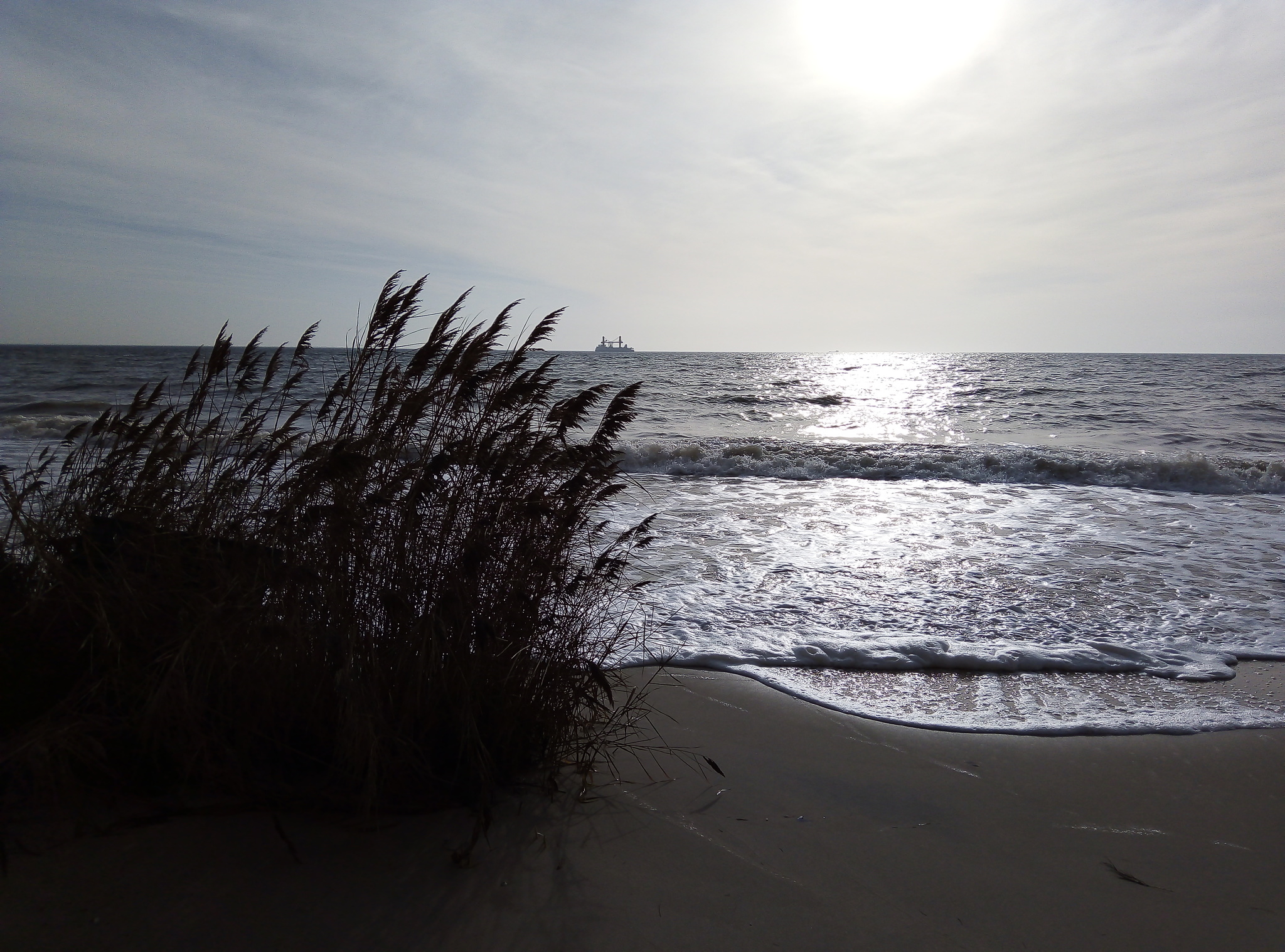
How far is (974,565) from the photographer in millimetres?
6672

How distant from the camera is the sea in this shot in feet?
13.6

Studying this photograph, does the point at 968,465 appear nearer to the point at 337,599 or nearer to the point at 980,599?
the point at 980,599

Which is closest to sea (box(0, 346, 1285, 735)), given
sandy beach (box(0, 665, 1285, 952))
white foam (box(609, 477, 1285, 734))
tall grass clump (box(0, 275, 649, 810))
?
white foam (box(609, 477, 1285, 734))

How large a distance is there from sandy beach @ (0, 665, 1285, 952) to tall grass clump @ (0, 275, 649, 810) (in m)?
0.20

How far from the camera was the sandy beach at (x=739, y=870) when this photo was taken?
1979mm

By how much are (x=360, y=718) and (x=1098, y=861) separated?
2627 millimetres

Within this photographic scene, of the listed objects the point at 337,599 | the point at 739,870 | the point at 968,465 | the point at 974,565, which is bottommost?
the point at 739,870

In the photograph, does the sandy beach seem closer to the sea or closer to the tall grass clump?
the tall grass clump

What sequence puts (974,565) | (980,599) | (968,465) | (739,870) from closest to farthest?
(739,870) < (980,599) < (974,565) < (968,465)

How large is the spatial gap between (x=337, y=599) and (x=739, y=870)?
1630 mm

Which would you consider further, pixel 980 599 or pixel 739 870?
pixel 980 599

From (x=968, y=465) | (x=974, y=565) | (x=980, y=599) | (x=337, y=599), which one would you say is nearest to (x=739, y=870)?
(x=337, y=599)

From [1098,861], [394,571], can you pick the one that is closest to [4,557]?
[394,571]

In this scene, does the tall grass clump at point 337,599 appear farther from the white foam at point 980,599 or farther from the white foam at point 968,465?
the white foam at point 968,465
